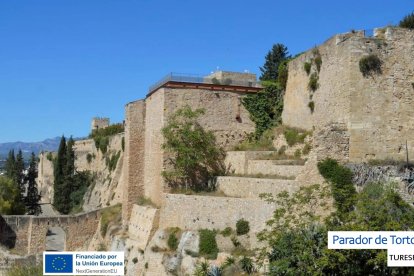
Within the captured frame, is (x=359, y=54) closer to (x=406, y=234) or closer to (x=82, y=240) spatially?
(x=406, y=234)

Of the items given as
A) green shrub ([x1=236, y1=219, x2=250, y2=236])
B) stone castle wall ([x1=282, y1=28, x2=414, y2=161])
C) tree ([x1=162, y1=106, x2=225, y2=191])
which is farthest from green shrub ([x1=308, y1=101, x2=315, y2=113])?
green shrub ([x1=236, y1=219, x2=250, y2=236])

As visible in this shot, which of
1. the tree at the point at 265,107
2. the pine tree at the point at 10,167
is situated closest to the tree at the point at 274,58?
the tree at the point at 265,107

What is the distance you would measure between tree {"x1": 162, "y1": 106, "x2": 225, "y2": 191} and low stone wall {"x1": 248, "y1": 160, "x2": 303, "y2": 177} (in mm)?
2933

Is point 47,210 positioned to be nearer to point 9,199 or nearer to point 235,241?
point 9,199

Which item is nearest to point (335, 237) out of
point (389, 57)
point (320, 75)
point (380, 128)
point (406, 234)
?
point (406, 234)

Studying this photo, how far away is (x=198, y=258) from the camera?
2419 centimetres

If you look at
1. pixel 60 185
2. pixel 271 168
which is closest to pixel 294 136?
pixel 271 168

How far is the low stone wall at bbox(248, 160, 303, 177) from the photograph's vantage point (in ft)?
78.6

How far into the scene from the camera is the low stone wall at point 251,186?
73.2ft

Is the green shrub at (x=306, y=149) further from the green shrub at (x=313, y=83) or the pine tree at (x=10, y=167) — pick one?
the pine tree at (x=10, y=167)

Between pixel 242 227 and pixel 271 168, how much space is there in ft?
12.3

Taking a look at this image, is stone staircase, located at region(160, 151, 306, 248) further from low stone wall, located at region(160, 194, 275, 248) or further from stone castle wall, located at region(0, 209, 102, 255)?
stone castle wall, located at region(0, 209, 102, 255)

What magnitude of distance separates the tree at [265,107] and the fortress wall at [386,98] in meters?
9.35

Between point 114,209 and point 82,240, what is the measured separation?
3.49 m
